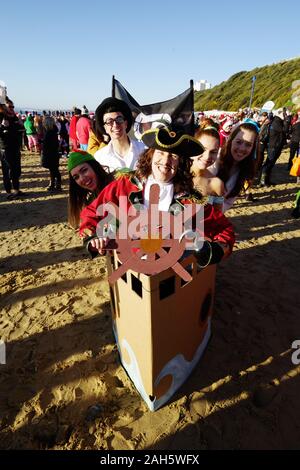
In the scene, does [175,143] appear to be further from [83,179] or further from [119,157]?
[119,157]

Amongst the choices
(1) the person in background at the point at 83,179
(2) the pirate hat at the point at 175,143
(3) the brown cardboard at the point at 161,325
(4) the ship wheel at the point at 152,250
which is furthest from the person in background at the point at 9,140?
(4) the ship wheel at the point at 152,250

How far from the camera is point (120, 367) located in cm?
228

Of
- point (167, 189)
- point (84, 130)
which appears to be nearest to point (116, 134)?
point (167, 189)

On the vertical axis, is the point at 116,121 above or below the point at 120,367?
above

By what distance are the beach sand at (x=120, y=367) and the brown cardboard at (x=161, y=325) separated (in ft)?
0.67

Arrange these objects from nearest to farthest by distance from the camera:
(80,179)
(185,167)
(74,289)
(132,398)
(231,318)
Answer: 1. (185,167)
2. (132,398)
3. (80,179)
4. (231,318)
5. (74,289)

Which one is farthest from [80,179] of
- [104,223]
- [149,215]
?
[149,215]

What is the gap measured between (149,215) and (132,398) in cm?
140

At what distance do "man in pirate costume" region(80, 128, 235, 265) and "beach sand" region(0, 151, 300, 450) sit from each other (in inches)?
46.0

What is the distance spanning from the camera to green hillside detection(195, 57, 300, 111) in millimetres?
36138

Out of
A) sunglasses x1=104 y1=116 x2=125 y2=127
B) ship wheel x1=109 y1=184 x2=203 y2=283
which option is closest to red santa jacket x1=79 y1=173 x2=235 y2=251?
ship wheel x1=109 y1=184 x2=203 y2=283

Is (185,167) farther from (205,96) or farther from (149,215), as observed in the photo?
(205,96)

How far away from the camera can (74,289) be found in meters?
3.37

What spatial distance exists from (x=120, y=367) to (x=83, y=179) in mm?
1607
